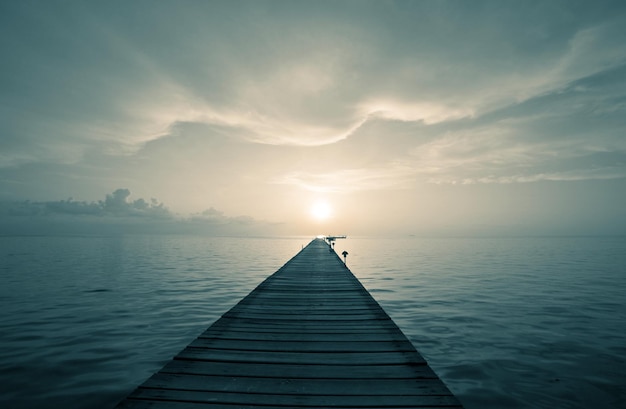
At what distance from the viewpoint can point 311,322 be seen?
709cm

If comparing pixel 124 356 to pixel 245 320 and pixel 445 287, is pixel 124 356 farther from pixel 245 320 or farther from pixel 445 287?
pixel 445 287

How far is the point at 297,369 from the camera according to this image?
443 centimetres

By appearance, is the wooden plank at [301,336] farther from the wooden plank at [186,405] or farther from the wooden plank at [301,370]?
the wooden plank at [186,405]

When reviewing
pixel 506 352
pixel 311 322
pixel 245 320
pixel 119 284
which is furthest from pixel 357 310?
pixel 119 284

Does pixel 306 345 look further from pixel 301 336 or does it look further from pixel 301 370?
pixel 301 370

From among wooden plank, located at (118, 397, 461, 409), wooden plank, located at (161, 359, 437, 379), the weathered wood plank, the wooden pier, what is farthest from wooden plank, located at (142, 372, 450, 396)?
the weathered wood plank

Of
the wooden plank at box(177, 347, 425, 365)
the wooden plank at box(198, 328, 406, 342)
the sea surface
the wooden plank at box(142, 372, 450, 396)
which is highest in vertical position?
the wooden plank at box(142, 372, 450, 396)

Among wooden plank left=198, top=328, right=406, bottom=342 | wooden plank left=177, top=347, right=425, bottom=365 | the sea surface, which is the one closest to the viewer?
wooden plank left=177, top=347, right=425, bottom=365

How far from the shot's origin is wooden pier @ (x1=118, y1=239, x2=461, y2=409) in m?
3.52

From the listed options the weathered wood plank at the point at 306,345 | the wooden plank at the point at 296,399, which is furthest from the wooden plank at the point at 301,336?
the wooden plank at the point at 296,399

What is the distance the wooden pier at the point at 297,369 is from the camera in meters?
3.52

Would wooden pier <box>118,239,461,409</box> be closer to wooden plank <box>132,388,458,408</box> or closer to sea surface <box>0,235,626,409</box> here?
wooden plank <box>132,388,458,408</box>

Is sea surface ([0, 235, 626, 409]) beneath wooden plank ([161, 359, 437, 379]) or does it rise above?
beneath

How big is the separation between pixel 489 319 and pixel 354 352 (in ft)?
32.4
